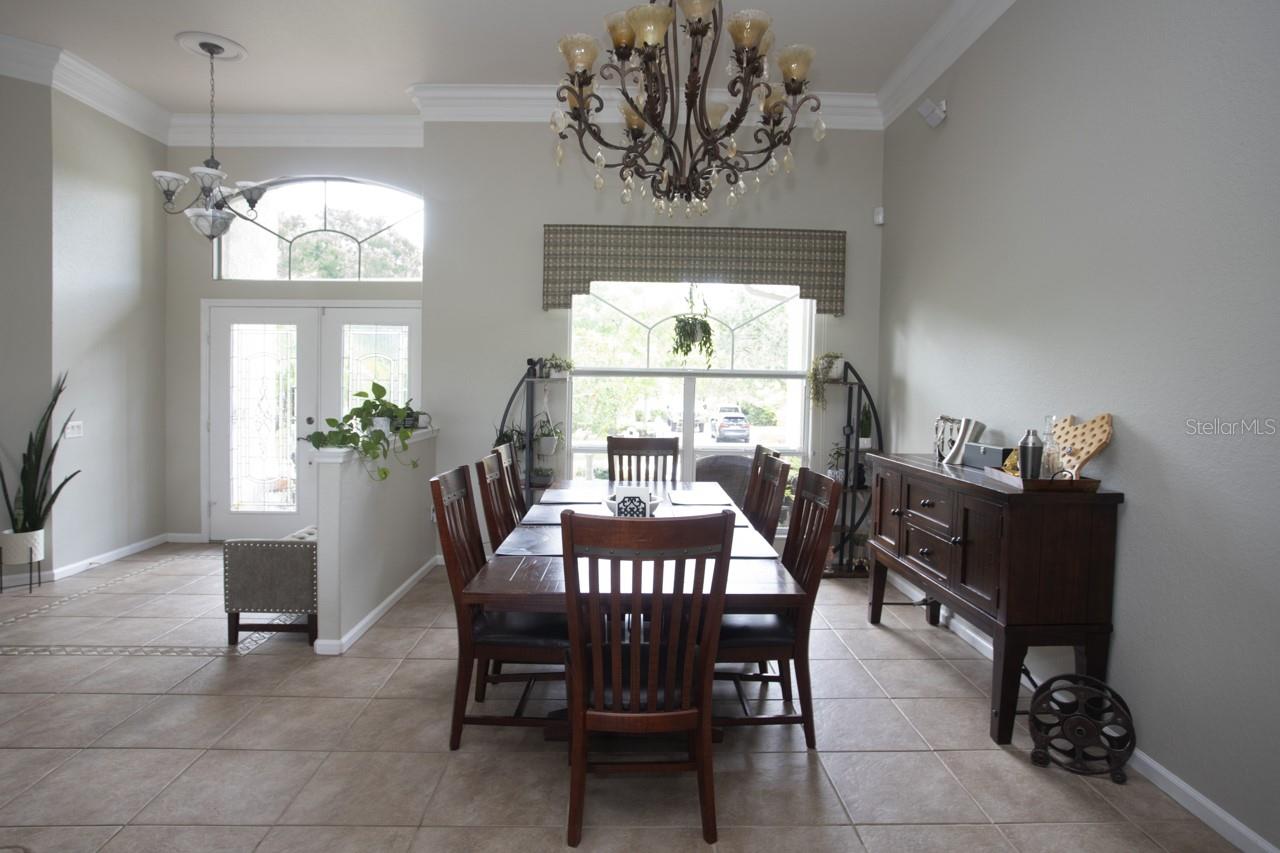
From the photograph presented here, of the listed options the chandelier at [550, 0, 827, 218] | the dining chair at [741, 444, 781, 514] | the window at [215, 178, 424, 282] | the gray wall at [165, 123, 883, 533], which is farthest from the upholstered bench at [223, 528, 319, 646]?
the window at [215, 178, 424, 282]

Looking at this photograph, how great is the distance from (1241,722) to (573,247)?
4.09 m

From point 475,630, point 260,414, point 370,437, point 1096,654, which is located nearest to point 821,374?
point 1096,654

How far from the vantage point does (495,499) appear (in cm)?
312

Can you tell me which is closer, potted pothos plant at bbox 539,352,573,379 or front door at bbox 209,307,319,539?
potted pothos plant at bbox 539,352,573,379

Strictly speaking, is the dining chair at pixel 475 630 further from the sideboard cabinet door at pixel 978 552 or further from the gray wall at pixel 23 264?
the gray wall at pixel 23 264

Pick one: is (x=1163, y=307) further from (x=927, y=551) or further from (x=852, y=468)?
(x=852, y=468)

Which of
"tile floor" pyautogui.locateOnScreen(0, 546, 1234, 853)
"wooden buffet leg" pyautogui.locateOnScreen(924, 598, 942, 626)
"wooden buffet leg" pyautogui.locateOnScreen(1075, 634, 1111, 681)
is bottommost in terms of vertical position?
"tile floor" pyautogui.locateOnScreen(0, 546, 1234, 853)

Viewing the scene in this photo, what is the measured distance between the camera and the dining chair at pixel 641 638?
1.74 meters

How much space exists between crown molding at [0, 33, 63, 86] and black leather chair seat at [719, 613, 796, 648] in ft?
16.7

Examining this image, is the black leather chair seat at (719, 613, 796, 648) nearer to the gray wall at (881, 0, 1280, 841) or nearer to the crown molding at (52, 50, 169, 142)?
the gray wall at (881, 0, 1280, 841)

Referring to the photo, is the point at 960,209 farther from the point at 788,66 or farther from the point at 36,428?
the point at 36,428

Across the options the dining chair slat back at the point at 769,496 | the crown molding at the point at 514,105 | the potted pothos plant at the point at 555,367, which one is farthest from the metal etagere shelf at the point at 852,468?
the potted pothos plant at the point at 555,367

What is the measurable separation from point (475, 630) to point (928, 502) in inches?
79.4

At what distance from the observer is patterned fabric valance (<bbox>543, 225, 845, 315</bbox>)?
4758 millimetres
